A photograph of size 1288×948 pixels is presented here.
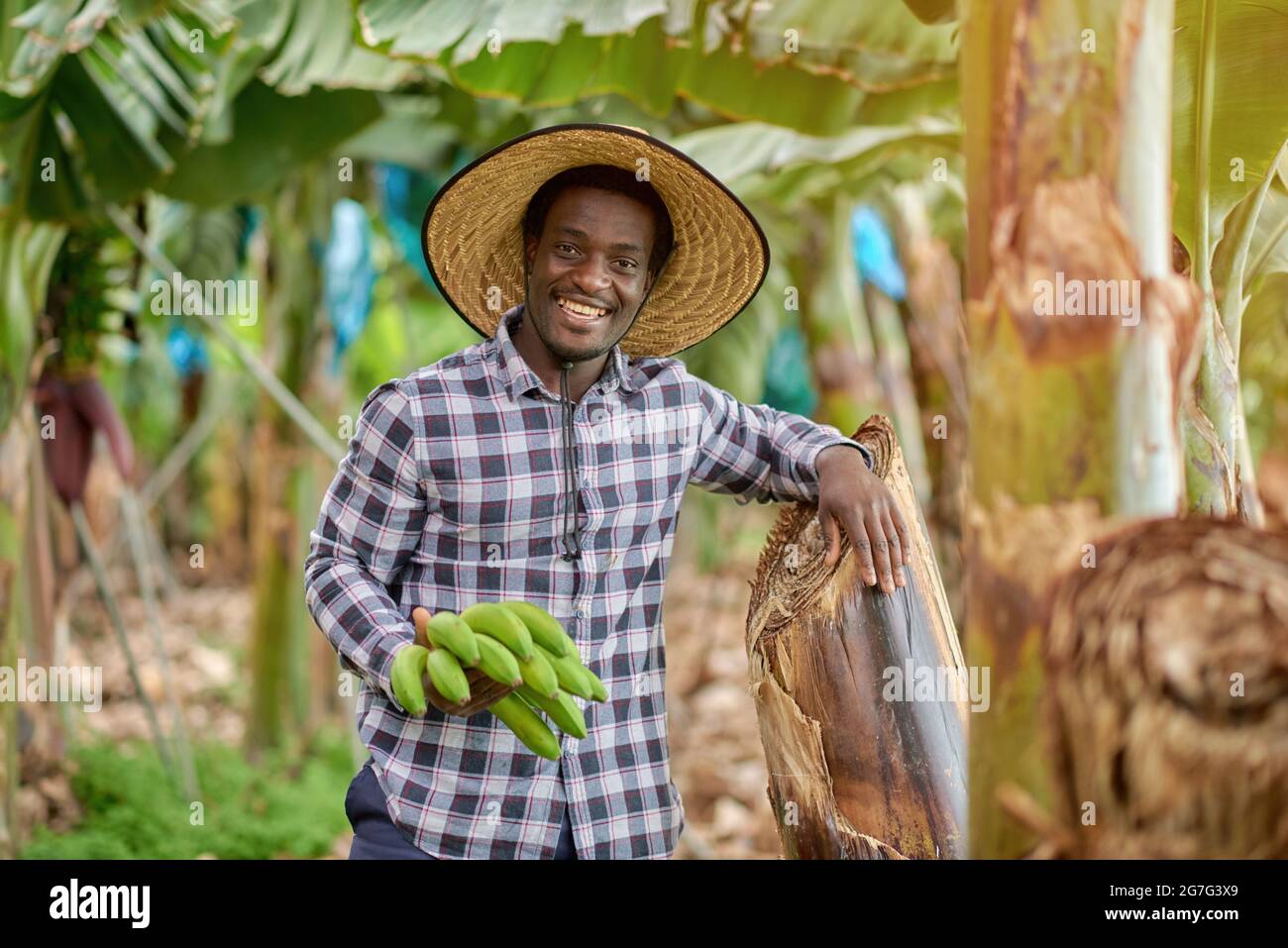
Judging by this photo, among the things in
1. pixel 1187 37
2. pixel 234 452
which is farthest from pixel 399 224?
pixel 234 452

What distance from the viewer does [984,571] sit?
4.50 feet

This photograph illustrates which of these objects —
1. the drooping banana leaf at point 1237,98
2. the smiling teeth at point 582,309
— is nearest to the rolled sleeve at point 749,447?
the smiling teeth at point 582,309

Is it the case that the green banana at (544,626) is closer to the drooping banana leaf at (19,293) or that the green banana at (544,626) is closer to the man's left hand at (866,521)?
the man's left hand at (866,521)

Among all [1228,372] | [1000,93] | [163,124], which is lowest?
[1228,372]

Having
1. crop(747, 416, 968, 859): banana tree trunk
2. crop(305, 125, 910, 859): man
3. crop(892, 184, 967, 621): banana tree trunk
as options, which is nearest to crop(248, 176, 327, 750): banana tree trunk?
crop(892, 184, 967, 621): banana tree trunk

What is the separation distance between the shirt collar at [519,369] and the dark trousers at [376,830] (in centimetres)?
55

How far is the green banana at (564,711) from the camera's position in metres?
1.46

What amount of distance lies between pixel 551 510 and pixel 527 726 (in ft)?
1.02

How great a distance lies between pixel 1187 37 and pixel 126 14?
219 cm

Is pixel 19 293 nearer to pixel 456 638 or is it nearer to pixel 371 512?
pixel 371 512

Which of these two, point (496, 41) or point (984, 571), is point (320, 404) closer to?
point (496, 41)

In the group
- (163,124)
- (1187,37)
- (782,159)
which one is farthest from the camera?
(163,124)

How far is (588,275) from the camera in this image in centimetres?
164

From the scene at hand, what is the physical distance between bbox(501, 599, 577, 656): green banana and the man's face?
1.25 feet
